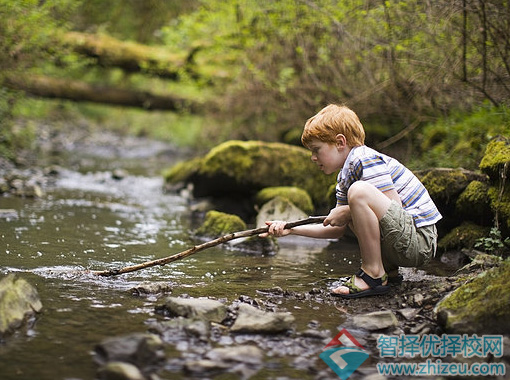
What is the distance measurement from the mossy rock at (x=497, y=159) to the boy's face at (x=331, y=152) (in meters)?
1.54

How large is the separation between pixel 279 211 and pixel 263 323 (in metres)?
3.36

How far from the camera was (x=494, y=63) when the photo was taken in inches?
210

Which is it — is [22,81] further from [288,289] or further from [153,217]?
[288,289]

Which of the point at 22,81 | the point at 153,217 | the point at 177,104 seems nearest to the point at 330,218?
the point at 153,217

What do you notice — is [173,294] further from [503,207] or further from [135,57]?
[135,57]

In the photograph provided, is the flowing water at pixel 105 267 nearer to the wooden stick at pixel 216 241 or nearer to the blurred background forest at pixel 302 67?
the wooden stick at pixel 216 241

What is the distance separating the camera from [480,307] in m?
2.83

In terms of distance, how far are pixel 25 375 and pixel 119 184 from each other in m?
7.26

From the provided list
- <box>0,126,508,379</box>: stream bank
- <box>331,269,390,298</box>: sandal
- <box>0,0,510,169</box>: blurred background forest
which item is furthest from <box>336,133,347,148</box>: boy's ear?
<box>0,0,510,169</box>: blurred background forest

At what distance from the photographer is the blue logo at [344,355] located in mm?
2551

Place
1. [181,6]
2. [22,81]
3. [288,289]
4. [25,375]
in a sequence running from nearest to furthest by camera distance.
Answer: [25,375], [288,289], [22,81], [181,6]

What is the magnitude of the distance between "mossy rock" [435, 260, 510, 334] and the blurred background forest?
234 centimetres

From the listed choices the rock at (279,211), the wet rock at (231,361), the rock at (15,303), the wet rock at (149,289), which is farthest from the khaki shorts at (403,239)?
the rock at (279,211)

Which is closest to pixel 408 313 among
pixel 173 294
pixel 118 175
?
pixel 173 294
